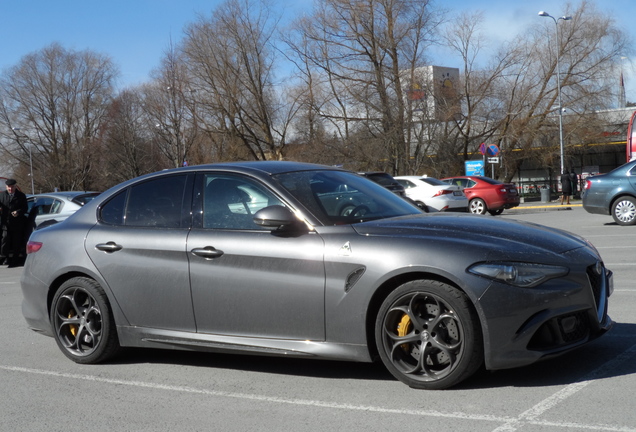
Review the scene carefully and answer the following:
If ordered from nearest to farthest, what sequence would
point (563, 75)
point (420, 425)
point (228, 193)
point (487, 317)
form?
point (420, 425) → point (487, 317) → point (228, 193) → point (563, 75)

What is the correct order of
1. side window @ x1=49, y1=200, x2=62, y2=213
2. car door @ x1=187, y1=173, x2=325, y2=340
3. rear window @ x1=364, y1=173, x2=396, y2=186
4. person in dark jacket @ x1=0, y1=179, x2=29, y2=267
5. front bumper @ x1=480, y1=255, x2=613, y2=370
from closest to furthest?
1. front bumper @ x1=480, y1=255, x2=613, y2=370
2. car door @ x1=187, y1=173, x2=325, y2=340
3. side window @ x1=49, y1=200, x2=62, y2=213
4. person in dark jacket @ x1=0, y1=179, x2=29, y2=267
5. rear window @ x1=364, y1=173, x2=396, y2=186

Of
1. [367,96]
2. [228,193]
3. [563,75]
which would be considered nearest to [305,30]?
[367,96]

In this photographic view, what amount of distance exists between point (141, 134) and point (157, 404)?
55.9 meters

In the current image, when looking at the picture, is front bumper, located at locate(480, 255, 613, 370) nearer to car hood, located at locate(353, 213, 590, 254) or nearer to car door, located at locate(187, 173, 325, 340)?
car hood, located at locate(353, 213, 590, 254)

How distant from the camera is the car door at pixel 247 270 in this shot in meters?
5.06

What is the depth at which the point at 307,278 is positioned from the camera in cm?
505

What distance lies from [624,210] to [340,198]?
13.6 metres

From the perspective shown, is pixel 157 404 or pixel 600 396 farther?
pixel 157 404

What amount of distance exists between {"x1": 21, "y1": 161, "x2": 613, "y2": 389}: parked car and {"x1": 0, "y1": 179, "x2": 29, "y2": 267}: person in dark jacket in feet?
35.6

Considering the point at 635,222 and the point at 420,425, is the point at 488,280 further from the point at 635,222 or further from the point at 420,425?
the point at 635,222

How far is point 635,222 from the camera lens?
56.6ft

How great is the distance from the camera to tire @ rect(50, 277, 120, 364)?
6.04 m

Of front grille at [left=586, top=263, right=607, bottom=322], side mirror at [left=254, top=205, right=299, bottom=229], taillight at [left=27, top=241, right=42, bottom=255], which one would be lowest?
front grille at [left=586, top=263, right=607, bottom=322]

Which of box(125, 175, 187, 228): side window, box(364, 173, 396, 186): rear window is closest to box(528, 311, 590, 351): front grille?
box(125, 175, 187, 228): side window
